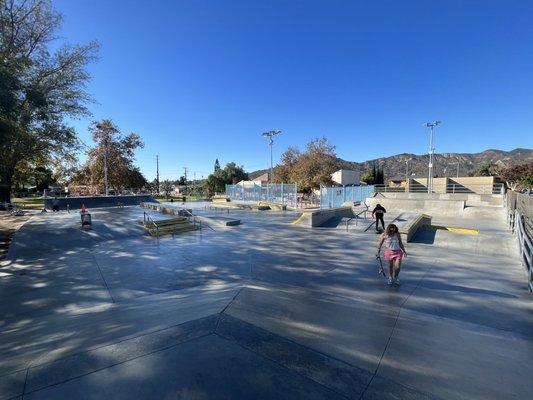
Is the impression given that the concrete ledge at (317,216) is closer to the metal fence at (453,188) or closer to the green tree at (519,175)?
the metal fence at (453,188)

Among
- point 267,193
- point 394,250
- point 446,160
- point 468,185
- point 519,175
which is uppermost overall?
point 446,160

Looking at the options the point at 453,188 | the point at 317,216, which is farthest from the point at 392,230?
the point at 453,188

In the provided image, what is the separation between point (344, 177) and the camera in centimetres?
5747

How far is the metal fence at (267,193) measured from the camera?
1170 inches

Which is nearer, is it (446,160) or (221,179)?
(221,179)

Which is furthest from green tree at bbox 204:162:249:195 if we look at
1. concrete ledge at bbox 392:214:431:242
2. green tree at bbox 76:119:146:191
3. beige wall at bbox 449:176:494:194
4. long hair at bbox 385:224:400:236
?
long hair at bbox 385:224:400:236

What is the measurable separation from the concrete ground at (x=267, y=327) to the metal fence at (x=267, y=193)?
64.7ft

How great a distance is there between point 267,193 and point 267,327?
28.7 metres

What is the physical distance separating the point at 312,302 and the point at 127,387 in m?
3.36

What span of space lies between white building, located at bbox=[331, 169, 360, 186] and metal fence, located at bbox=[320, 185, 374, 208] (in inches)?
965

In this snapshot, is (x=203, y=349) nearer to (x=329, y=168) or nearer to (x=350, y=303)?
(x=350, y=303)

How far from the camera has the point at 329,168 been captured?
45500 millimetres

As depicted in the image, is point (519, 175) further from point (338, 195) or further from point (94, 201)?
point (94, 201)

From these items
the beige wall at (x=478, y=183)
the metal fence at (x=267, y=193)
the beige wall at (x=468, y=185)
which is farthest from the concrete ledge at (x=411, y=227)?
the beige wall at (x=468, y=185)
